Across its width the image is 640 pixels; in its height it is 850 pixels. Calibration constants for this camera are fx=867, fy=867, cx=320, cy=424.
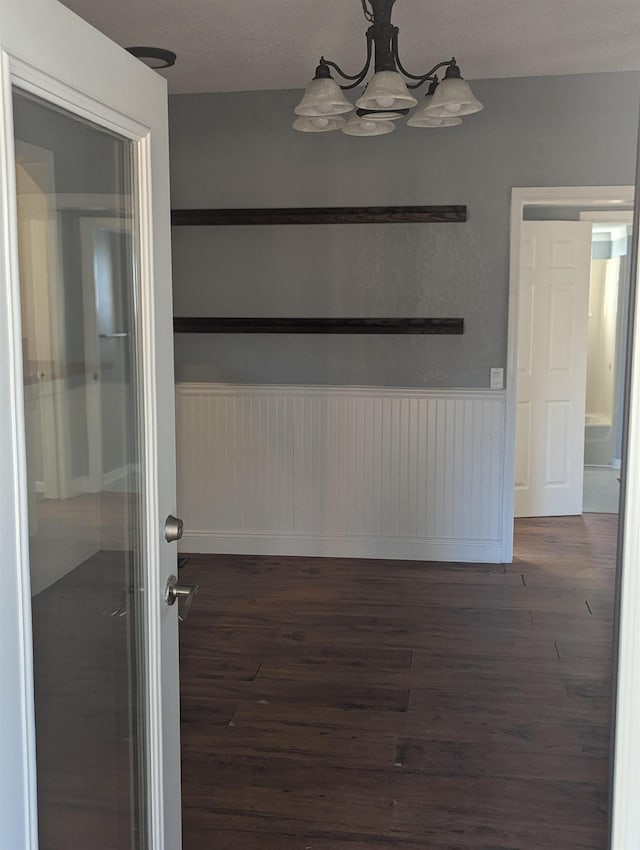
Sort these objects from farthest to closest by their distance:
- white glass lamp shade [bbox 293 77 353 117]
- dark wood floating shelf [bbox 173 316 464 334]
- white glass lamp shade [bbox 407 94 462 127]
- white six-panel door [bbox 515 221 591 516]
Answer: white six-panel door [bbox 515 221 591 516] → dark wood floating shelf [bbox 173 316 464 334] → white glass lamp shade [bbox 407 94 462 127] → white glass lamp shade [bbox 293 77 353 117]

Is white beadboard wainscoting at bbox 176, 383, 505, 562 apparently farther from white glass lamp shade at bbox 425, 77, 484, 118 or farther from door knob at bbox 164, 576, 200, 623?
door knob at bbox 164, 576, 200, 623

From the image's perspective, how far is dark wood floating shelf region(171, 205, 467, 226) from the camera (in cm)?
487

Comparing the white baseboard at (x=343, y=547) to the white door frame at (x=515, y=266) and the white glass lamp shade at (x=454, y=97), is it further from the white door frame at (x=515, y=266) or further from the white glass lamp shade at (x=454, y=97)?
the white glass lamp shade at (x=454, y=97)

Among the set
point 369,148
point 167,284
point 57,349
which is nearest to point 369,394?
point 369,148

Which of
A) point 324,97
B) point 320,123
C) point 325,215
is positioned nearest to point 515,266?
point 325,215

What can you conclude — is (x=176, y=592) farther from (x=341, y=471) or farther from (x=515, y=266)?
(x=515, y=266)

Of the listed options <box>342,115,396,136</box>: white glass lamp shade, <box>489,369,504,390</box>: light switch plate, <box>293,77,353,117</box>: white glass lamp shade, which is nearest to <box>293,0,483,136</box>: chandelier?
<box>293,77,353,117</box>: white glass lamp shade

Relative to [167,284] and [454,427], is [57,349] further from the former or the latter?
[454,427]

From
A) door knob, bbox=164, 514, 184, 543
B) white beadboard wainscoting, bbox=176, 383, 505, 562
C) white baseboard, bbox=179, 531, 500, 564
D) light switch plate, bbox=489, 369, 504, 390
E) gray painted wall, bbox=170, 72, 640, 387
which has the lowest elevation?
white baseboard, bbox=179, 531, 500, 564

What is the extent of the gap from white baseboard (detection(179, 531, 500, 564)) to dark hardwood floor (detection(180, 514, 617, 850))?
0.32 ft

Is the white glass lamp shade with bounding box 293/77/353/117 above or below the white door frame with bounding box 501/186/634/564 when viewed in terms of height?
above

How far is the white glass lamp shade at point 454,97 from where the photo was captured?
3.21 m

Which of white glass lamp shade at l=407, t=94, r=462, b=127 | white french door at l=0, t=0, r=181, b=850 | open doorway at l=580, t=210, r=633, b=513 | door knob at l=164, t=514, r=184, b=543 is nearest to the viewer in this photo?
white french door at l=0, t=0, r=181, b=850

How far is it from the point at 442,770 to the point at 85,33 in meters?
2.41
